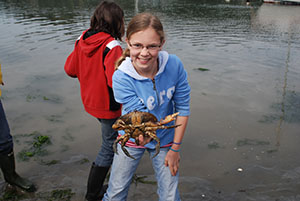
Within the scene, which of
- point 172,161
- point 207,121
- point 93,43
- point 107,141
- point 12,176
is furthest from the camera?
point 207,121

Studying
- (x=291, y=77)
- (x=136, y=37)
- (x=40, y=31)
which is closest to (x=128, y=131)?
(x=136, y=37)

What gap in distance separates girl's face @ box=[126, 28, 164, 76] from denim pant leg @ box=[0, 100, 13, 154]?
7.20 ft

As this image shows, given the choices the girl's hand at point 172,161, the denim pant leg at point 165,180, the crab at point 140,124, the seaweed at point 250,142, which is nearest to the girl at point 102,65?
the crab at point 140,124

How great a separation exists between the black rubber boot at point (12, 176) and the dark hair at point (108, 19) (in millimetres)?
2353

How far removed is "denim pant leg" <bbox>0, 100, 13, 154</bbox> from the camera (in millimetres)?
3441

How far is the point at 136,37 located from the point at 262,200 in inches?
122

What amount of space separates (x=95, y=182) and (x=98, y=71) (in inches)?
63.1

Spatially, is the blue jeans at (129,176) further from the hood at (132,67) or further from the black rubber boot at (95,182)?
the hood at (132,67)

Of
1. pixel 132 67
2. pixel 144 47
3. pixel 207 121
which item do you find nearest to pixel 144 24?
pixel 144 47

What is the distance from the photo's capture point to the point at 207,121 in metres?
6.07

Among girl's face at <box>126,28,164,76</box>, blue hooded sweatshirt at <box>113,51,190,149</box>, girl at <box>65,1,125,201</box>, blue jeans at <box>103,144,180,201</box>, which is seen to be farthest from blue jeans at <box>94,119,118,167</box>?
girl's face at <box>126,28,164,76</box>

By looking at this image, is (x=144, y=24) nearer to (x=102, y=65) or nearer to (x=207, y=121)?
(x=102, y=65)

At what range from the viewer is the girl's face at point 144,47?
2457 millimetres

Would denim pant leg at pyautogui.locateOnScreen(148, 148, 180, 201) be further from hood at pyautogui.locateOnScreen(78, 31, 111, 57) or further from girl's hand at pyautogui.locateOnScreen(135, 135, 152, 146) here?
hood at pyautogui.locateOnScreen(78, 31, 111, 57)
